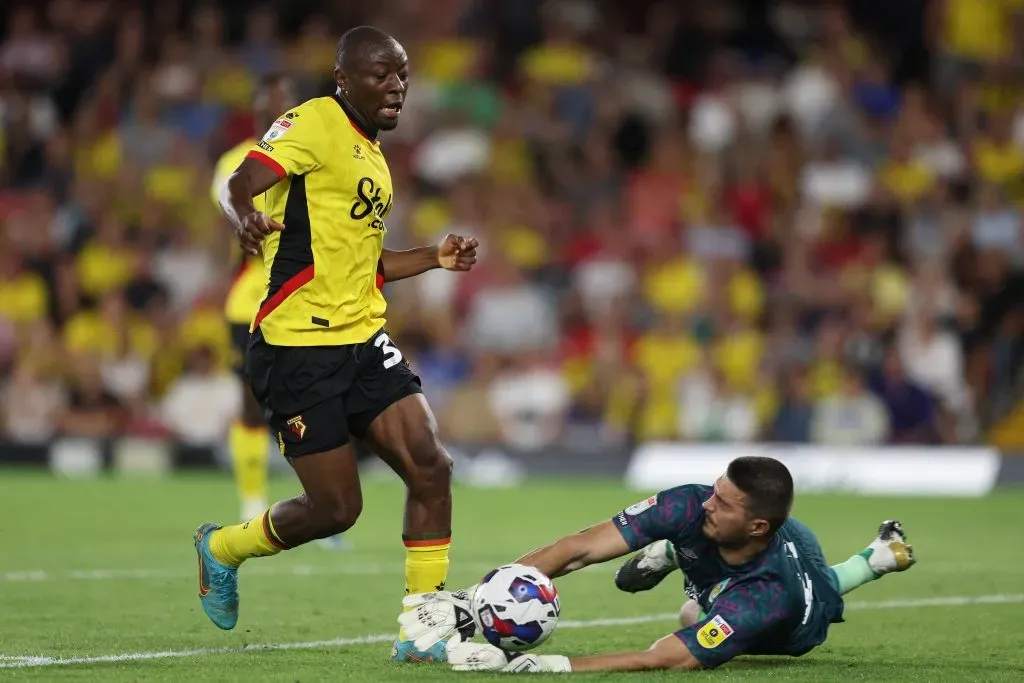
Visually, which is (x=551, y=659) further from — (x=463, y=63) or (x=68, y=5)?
(x=68, y=5)

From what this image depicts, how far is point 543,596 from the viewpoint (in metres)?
6.53

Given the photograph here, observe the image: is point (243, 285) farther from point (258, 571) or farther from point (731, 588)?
point (731, 588)

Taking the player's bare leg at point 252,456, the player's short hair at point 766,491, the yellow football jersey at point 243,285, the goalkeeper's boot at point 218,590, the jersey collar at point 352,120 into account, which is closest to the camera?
the player's short hair at point 766,491

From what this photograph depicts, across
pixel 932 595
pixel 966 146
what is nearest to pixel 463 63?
pixel 966 146

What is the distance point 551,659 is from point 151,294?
13.5 m

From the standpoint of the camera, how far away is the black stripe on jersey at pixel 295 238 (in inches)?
276

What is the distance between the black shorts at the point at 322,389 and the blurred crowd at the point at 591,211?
405 inches

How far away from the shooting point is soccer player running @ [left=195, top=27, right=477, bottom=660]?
7.02 metres

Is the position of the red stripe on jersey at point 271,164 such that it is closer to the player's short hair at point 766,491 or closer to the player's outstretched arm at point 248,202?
the player's outstretched arm at point 248,202

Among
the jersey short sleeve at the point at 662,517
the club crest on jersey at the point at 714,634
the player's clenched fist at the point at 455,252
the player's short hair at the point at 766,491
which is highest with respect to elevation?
the player's clenched fist at the point at 455,252

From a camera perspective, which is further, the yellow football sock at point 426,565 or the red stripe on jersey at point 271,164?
the yellow football sock at point 426,565

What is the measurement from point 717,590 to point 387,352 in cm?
168

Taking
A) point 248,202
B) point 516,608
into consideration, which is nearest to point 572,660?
point 516,608

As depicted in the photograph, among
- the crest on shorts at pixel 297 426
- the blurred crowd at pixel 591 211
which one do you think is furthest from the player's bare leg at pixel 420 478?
the blurred crowd at pixel 591 211
